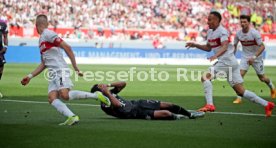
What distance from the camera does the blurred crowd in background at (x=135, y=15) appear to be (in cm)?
4997

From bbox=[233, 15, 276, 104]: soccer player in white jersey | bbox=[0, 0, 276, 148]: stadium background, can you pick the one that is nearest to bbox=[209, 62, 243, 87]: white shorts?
bbox=[0, 0, 276, 148]: stadium background

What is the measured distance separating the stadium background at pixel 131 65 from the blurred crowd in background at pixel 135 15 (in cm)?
8

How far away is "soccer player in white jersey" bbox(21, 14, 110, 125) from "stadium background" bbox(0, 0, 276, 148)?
479mm

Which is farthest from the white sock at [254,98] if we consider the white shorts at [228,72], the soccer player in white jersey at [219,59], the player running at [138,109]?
the player running at [138,109]

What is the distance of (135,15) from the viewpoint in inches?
2163

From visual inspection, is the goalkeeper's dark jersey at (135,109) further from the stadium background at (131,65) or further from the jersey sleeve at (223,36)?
the jersey sleeve at (223,36)

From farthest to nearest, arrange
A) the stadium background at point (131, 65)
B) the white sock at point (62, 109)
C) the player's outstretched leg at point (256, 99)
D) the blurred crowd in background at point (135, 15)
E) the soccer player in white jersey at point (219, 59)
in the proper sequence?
the blurred crowd in background at point (135, 15) < the soccer player in white jersey at point (219, 59) < the player's outstretched leg at point (256, 99) < the white sock at point (62, 109) < the stadium background at point (131, 65)

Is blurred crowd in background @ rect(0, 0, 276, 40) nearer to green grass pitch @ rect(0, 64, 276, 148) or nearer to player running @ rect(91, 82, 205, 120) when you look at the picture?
green grass pitch @ rect(0, 64, 276, 148)

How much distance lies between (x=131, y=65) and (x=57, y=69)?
104ft

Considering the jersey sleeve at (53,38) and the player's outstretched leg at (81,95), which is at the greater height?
the jersey sleeve at (53,38)

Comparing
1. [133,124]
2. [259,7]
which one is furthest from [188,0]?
[133,124]

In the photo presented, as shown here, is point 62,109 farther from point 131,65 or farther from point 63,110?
point 131,65

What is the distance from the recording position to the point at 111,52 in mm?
48562

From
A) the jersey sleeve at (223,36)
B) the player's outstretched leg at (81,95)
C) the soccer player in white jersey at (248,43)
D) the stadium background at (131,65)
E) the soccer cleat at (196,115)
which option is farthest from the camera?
the soccer player in white jersey at (248,43)
